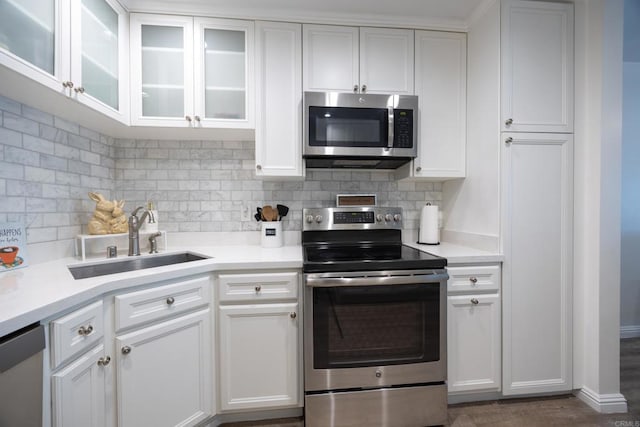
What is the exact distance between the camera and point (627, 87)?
8.30 ft

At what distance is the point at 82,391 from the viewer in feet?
3.23

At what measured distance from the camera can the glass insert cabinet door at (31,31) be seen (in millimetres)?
1010

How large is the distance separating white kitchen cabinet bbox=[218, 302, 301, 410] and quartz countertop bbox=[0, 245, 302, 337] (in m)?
0.25

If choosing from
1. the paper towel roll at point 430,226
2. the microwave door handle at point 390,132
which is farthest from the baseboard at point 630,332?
the microwave door handle at point 390,132

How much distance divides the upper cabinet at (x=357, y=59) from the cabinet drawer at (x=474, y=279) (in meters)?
1.24

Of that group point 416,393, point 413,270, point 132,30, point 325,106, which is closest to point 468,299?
point 413,270

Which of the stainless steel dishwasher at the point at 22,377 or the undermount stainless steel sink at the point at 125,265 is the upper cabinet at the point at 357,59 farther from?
the stainless steel dishwasher at the point at 22,377

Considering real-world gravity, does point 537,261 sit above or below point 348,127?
below

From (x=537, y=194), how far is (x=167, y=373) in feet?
7.36

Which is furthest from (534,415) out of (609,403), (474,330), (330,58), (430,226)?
(330,58)

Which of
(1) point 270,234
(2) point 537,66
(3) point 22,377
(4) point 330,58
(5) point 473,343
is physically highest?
(4) point 330,58

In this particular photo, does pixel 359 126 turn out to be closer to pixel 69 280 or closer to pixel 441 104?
pixel 441 104

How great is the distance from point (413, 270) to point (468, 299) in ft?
1.50

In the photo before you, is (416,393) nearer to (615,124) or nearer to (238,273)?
(238,273)
